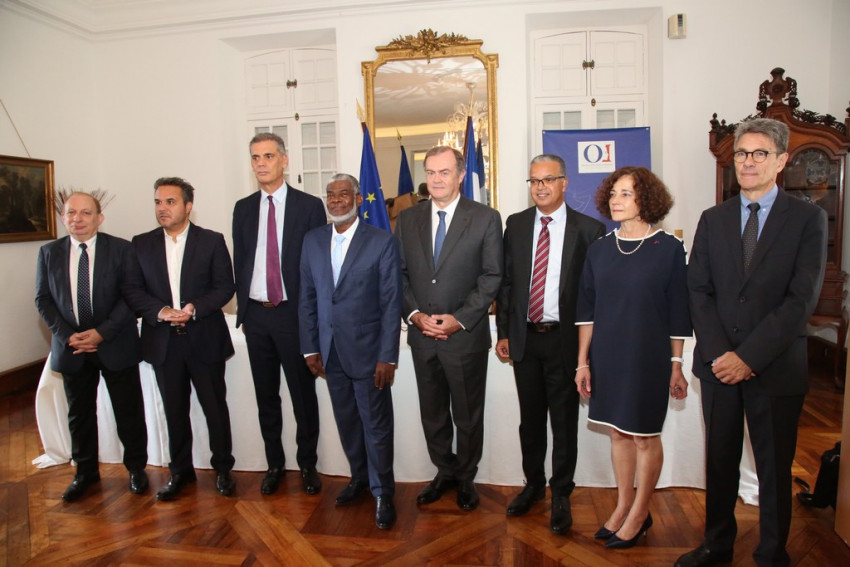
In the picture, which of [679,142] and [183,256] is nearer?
[183,256]

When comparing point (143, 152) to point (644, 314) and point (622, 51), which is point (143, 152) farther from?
point (644, 314)

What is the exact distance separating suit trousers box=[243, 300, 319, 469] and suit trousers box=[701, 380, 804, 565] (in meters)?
1.88

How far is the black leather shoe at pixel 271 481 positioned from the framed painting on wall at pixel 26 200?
387 centimetres

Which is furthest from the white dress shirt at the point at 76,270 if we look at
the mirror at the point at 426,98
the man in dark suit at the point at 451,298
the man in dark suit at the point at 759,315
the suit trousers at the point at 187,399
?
the mirror at the point at 426,98

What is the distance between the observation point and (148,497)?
117 inches

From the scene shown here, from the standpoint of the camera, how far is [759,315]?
199cm

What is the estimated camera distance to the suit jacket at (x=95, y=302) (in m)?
2.88

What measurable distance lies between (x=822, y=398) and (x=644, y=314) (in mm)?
3174

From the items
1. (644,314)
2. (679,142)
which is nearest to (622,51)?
(679,142)

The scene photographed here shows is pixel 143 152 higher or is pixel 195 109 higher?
pixel 195 109

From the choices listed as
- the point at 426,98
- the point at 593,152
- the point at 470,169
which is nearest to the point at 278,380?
the point at 470,169

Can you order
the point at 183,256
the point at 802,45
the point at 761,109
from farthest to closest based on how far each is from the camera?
1. the point at 802,45
2. the point at 761,109
3. the point at 183,256

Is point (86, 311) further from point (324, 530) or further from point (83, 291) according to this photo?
point (324, 530)

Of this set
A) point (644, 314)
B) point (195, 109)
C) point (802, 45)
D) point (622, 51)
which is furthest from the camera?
point (195, 109)
